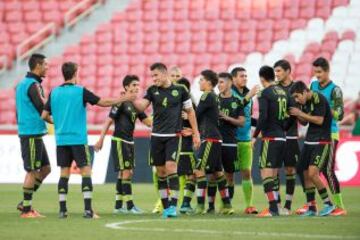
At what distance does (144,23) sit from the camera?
30609 mm

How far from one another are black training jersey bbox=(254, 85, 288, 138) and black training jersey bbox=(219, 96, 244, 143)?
3.87 feet

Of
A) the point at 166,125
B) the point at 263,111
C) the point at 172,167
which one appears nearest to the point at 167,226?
the point at 172,167

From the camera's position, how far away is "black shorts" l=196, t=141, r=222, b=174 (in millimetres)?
15422

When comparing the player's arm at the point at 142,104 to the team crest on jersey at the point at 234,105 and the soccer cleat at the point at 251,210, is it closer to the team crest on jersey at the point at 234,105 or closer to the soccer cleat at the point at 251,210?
the team crest on jersey at the point at 234,105

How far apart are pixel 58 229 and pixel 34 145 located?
2662mm

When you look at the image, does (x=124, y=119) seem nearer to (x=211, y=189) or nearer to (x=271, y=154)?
(x=211, y=189)

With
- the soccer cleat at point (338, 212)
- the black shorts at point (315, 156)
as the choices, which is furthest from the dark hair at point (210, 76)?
the soccer cleat at point (338, 212)

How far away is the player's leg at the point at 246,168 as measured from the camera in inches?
627

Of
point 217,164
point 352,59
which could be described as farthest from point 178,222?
point 352,59

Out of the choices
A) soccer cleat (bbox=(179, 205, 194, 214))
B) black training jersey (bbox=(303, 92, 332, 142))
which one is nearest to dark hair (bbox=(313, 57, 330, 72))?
black training jersey (bbox=(303, 92, 332, 142))

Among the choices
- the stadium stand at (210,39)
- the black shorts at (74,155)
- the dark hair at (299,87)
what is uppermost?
the stadium stand at (210,39)

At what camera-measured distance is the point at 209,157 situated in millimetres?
15438

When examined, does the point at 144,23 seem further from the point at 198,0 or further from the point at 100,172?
the point at 100,172

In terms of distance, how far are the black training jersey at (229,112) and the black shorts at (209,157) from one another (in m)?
0.48
